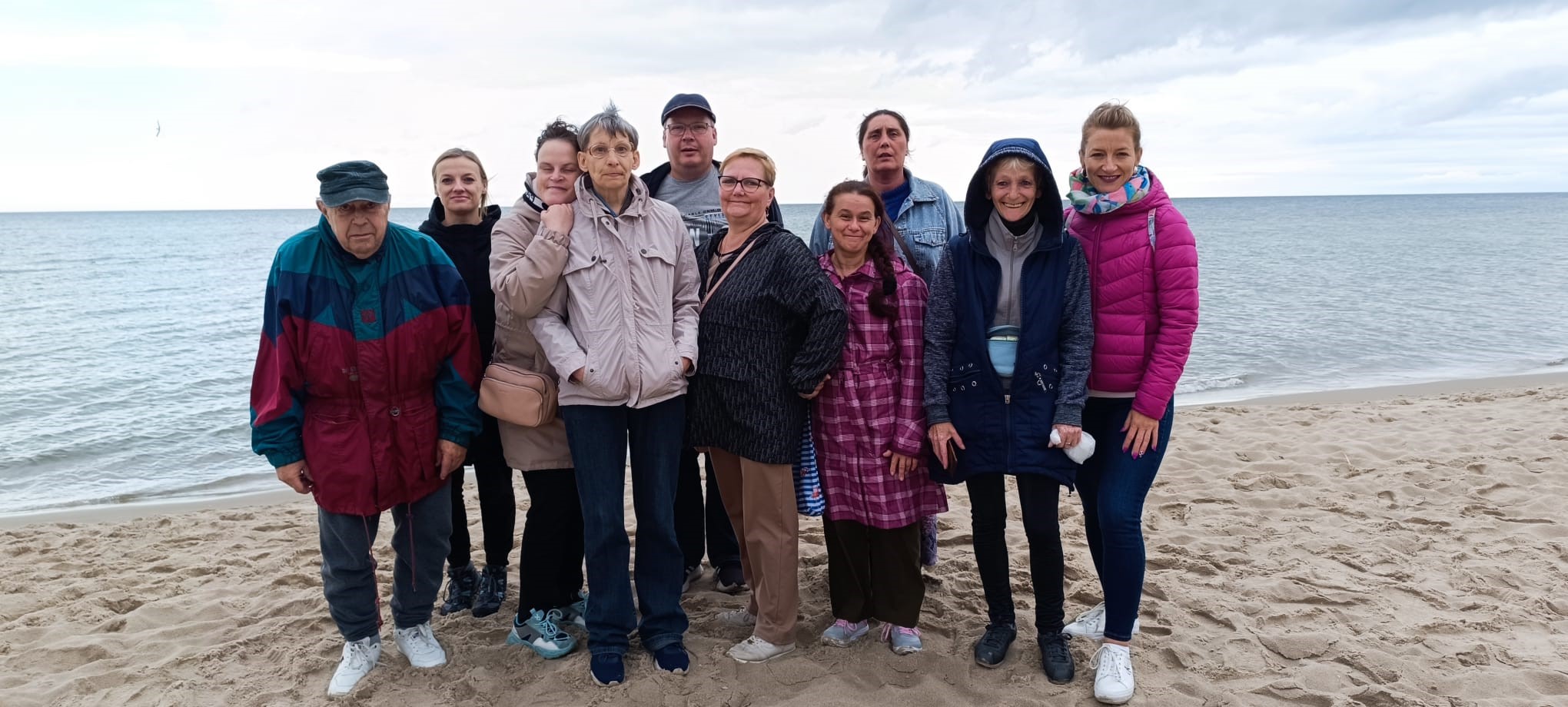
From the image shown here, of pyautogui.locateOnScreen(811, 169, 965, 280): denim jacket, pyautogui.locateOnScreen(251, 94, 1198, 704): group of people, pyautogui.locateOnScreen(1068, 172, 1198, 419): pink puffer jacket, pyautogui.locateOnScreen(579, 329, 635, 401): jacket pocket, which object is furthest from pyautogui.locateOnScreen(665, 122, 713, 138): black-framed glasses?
pyautogui.locateOnScreen(1068, 172, 1198, 419): pink puffer jacket

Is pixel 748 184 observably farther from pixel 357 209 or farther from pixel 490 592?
pixel 490 592

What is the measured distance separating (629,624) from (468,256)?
5.70 feet

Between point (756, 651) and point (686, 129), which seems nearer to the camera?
point (756, 651)

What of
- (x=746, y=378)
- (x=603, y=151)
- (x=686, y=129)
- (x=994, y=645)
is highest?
(x=686, y=129)

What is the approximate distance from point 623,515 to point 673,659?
65 centimetres

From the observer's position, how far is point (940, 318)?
3385mm

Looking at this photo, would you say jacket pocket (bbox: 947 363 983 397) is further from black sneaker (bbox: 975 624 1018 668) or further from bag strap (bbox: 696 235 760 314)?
black sneaker (bbox: 975 624 1018 668)

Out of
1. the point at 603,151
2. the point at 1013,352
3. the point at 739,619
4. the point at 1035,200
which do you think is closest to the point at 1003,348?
the point at 1013,352

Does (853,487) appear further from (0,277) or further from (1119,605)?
(0,277)

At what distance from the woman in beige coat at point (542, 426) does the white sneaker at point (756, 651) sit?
72 cm

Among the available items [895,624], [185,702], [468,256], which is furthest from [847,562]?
[185,702]

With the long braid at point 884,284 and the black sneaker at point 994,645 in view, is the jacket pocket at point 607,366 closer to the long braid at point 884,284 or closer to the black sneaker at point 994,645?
the long braid at point 884,284

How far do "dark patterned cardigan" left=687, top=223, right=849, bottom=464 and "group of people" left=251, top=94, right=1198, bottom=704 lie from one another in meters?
0.01

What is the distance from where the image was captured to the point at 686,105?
Answer: 3916 mm
